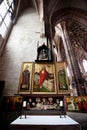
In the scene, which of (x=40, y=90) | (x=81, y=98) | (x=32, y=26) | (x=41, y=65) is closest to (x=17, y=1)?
(x=32, y=26)

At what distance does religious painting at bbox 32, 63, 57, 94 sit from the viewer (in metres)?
5.66

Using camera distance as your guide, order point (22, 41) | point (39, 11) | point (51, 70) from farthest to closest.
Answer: point (39, 11) → point (22, 41) → point (51, 70)

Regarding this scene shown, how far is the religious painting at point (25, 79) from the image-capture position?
18.4 ft

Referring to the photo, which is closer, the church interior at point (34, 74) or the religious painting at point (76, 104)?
the church interior at point (34, 74)

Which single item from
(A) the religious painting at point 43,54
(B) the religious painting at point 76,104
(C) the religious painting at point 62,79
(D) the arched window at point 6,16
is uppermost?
(D) the arched window at point 6,16

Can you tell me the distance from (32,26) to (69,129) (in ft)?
26.3

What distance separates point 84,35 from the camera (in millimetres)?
19969

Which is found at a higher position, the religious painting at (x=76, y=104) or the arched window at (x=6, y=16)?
the arched window at (x=6, y=16)

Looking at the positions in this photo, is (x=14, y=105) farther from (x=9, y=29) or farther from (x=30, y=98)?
(x=9, y=29)

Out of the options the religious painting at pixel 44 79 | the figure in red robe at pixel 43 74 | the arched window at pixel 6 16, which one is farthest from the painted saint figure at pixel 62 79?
the arched window at pixel 6 16

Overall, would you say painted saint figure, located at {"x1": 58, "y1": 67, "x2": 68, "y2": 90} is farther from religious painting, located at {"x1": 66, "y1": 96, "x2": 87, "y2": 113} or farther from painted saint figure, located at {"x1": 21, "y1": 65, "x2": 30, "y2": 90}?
painted saint figure, located at {"x1": 21, "y1": 65, "x2": 30, "y2": 90}

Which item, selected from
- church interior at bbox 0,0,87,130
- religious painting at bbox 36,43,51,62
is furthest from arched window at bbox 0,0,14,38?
religious painting at bbox 36,43,51,62

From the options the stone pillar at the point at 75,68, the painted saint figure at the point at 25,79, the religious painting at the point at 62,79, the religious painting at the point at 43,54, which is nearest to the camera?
the religious painting at the point at 62,79

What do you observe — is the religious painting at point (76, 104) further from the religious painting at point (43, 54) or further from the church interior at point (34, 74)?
the religious painting at point (43, 54)
